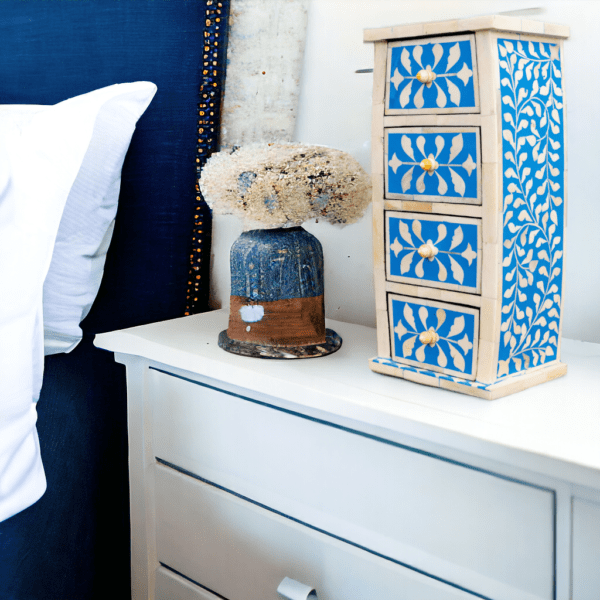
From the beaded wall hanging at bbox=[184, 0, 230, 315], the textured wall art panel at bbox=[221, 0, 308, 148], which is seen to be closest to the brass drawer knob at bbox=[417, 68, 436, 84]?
the textured wall art panel at bbox=[221, 0, 308, 148]

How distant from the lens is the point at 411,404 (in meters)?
0.65

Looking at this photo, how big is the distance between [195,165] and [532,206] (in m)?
0.71

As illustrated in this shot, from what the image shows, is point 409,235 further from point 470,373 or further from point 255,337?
point 255,337

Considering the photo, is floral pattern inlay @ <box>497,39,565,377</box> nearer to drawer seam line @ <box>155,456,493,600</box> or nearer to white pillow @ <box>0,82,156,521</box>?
drawer seam line @ <box>155,456,493,600</box>

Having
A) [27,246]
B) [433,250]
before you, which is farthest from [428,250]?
[27,246]

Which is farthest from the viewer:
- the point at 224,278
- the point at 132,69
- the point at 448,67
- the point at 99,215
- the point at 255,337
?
the point at 224,278

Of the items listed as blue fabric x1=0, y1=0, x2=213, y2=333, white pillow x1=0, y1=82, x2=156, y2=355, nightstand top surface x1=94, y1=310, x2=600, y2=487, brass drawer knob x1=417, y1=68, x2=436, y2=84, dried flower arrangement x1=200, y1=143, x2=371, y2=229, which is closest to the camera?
nightstand top surface x1=94, y1=310, x2=600, y2=487

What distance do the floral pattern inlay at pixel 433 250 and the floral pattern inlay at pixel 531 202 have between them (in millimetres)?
39

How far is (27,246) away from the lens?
0.83 metres

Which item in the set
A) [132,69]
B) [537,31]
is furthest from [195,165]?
[537,31]

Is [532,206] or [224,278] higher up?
[532,206]

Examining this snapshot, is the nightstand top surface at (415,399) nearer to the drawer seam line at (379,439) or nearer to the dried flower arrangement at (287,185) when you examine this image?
the drawer seam line at (379,439)

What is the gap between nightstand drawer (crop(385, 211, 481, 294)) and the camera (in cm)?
66

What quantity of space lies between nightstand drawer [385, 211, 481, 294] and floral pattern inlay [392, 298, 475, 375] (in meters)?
0.03
